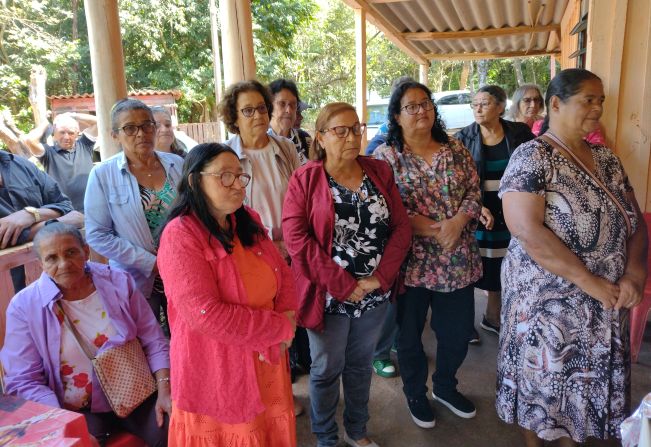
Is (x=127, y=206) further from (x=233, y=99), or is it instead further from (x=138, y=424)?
(x=138, y=424)

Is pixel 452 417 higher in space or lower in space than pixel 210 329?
lower

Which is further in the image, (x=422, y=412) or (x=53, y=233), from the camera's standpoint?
(x=422, y=412)

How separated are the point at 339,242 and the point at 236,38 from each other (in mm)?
2220

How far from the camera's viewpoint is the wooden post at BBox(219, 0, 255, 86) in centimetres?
347

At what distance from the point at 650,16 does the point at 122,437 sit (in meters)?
3.44

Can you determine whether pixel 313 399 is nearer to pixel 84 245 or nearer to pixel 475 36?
pixel 84 245

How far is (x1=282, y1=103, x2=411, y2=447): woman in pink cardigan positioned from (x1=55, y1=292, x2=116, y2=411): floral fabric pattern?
32.2 inches

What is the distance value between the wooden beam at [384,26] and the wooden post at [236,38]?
290 centimetres

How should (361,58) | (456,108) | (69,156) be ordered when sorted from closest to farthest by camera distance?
(69,156) < (361,58) < (456,108)

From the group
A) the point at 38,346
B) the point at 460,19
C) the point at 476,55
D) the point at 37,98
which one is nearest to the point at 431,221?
the point at 38,346

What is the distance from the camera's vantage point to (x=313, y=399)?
2156 mm

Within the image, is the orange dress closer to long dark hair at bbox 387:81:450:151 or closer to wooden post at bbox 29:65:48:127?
long dark hair at bbox 387:81:450:151

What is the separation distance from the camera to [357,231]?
2.01 metres

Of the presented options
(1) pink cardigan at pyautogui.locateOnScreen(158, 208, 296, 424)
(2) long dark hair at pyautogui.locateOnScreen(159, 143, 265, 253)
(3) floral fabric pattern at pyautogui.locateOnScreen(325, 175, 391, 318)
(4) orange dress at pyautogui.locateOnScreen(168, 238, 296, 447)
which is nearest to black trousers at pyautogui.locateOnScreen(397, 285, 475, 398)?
(3) floral fabric pattern at pyautogui.locateOnScreen(325, 175, 391, 318)
